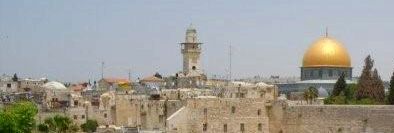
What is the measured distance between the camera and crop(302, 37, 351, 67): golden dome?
6425cm

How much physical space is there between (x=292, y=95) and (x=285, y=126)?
23598mm

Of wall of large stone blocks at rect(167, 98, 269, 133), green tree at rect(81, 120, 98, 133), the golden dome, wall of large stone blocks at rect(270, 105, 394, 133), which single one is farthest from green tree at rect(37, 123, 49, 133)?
the golden dome

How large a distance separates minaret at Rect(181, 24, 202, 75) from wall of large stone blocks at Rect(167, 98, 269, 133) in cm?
2350

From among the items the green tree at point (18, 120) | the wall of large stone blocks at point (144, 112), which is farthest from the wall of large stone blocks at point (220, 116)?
the green tree at point (18, 120)

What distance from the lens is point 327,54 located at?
64312mm

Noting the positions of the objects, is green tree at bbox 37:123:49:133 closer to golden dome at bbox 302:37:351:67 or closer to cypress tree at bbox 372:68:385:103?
cypress tree at bbox 372:68:385:103

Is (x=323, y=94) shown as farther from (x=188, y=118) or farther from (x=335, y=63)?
(x=188, y=118)

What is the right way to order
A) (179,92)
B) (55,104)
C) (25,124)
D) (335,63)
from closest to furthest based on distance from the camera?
(25,124), (179,92), (55,104), (335,63)

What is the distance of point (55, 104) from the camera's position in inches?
2178

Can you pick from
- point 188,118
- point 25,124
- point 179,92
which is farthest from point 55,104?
point 188,118

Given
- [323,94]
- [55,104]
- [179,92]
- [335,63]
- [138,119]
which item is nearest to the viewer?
[138,119]

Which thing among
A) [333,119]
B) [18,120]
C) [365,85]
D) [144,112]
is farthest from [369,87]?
[18,120]

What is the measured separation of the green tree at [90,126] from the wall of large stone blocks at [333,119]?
1094 cm

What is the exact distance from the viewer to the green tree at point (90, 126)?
4647 cm
